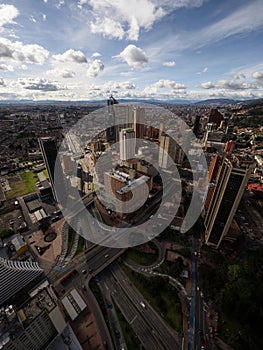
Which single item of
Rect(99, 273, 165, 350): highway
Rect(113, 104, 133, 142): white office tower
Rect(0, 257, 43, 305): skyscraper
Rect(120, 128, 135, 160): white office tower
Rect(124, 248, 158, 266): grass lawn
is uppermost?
Rect(113, 104, 133, 142): white office tower

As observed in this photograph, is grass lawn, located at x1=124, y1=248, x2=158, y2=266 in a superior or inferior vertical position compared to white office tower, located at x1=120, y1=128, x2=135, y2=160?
inferior

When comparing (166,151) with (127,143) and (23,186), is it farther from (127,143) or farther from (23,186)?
(23,186)

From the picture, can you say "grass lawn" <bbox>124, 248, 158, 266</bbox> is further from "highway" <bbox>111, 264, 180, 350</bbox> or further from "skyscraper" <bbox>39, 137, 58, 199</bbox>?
"skyscraper" <bbox>39, 137, 58, 199</bbox>

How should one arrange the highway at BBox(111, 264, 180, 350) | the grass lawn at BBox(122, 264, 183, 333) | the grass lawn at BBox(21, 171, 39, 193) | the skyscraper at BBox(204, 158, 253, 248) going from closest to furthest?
1. the highway at BBox(111, 264, 180, 350)
2. the grass lawn at BBox(122, 264, 183, 333)
3. the skyscraper at BBox(204, 158, 253, 248)
4. the grass lawn at BBox(21, 171, 39, 193)

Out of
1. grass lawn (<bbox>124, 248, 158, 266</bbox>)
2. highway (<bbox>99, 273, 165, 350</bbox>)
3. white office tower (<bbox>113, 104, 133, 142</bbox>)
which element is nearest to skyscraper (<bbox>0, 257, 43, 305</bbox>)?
highway (<bbox>99, 273, 165, 350</bbox>)

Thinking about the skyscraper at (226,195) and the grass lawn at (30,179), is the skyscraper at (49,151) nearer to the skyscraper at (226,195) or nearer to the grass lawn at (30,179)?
the grass lawn at (30,179)

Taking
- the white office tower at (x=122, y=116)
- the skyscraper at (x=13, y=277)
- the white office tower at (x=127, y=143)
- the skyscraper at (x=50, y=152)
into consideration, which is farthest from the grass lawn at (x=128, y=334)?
the white office tower at (x=122, y=116)

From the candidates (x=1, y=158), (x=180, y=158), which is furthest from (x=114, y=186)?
(x=1, y=158)
